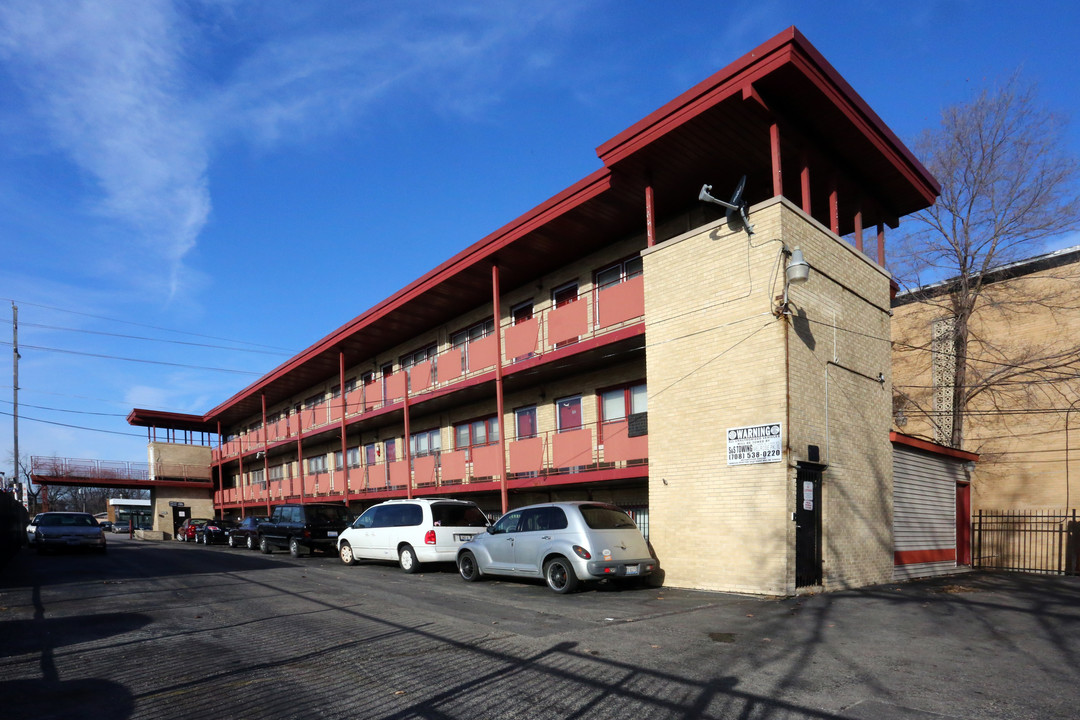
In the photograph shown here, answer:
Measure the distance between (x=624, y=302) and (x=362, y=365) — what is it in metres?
18.0

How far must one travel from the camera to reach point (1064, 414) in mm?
18984

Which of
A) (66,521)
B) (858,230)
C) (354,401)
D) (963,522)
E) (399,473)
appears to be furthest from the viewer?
(354,401)

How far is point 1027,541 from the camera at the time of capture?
19000 millimetres

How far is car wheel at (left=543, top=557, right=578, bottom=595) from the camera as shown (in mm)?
11523

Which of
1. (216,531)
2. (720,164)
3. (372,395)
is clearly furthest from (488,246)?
(216,531)

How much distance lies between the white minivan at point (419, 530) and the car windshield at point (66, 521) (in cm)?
1302

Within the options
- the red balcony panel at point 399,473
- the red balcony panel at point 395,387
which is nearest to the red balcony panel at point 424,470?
the red balcony panel at point 399,473

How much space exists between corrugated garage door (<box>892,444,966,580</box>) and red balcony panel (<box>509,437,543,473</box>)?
25.9ft

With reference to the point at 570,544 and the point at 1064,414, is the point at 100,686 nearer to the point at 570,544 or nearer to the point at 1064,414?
the point at 570,544

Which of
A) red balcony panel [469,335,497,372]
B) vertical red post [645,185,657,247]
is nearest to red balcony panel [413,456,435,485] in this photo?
red balcony panel [469,335,497,372]

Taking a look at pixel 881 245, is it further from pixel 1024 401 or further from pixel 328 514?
pixel 328 514

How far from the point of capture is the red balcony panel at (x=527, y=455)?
17.6 meters

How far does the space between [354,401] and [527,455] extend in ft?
42.2

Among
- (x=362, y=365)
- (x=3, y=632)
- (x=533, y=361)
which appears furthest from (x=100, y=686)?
(x=362, y=365)
